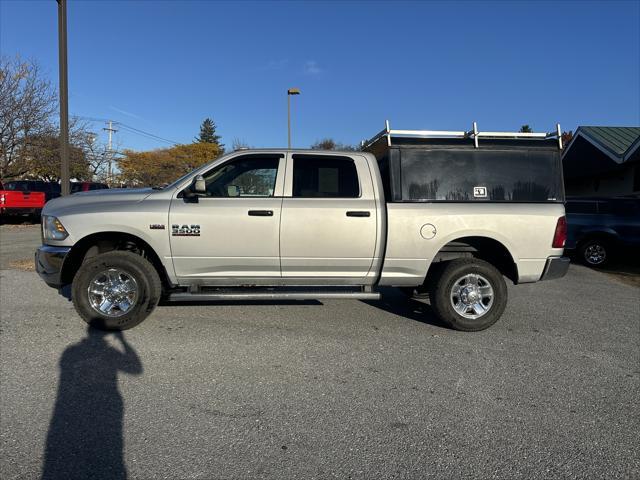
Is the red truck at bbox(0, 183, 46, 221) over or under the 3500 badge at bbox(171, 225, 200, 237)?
over

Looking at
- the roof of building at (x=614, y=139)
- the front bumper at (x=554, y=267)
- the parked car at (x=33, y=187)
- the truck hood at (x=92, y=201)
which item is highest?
the roof of building at (x=614, y=139)

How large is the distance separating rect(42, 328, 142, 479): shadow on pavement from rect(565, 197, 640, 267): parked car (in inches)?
399

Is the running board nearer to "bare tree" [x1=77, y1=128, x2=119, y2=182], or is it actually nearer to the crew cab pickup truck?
the crew cab pickup truck

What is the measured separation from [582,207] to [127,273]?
400 inches

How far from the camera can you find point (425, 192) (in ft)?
15.7

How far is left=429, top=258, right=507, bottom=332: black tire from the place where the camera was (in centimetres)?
477

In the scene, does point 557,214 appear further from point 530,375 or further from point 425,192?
point 530,375

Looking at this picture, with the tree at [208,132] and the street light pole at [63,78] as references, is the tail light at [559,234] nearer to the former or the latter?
the street light pole at [63,78]

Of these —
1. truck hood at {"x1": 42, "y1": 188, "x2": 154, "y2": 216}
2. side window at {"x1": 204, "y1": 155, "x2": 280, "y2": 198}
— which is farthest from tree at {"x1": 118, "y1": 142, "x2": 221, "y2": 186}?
side window at {"x1": 204, "y1": 155, "x2": 280, "y2": 198}

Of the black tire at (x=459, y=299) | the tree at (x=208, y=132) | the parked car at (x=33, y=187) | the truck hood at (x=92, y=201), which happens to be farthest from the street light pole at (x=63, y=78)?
the tree at (x=208, y=132)

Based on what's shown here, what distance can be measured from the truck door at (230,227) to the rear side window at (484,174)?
1582 mm

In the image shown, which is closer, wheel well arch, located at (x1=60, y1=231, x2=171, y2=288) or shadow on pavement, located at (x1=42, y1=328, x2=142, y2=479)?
shadow on pavement, located at (x1=42, y1=328, x2=142, y2=479)

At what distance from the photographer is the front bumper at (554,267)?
4832 millimetres

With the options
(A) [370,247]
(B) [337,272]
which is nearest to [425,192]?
(A) [370,247]
